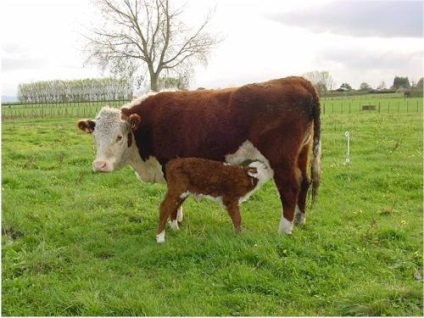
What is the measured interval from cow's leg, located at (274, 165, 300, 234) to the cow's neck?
1951 millimetres

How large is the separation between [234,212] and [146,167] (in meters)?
1.87

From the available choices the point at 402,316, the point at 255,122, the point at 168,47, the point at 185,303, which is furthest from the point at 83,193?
the point at 168,47

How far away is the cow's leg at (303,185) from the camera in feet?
23.2

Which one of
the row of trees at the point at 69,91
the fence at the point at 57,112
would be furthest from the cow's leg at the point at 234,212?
the row of trees at the point at 69,91

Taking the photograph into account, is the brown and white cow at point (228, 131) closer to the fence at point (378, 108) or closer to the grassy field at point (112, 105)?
A: the grassy field at point (112, 105)

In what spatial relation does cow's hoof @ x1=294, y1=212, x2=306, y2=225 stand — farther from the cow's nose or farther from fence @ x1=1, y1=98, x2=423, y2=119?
fence @ x1=1, y1=98, x2=423, y2=119

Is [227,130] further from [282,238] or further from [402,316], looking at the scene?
[402,316]

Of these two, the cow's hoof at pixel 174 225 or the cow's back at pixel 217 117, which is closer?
the cow's back at pixel 217 117

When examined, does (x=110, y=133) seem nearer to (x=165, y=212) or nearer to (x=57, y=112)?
(x=165, y=212)

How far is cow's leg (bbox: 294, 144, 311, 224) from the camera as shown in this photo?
23.2 feet

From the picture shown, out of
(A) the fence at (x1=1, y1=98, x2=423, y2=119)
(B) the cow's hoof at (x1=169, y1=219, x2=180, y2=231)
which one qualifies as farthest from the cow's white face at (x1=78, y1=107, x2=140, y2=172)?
(A) the fence at (x1=1, y1=98, x2=423, y2=119)

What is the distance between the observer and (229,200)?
6395 mm

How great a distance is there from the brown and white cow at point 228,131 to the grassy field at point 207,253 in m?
0.83

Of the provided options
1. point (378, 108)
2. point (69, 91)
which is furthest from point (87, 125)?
point (69, 91)
